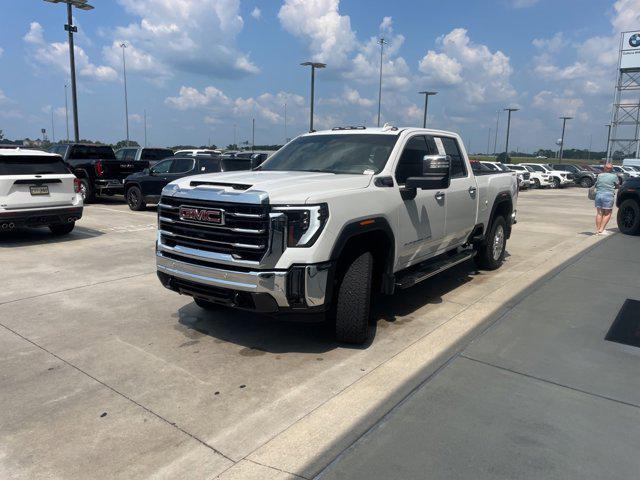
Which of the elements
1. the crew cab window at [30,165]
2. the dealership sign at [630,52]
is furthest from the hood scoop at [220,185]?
the dealership sign at [630,52]

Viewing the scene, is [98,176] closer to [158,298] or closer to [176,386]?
[158,298]

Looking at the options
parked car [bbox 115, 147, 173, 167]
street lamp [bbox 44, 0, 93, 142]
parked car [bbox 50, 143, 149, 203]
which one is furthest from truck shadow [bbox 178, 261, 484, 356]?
street lamp [bbox 44, 0, 93, 142]

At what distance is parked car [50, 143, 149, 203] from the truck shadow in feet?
40.2

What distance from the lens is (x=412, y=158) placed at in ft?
17.9

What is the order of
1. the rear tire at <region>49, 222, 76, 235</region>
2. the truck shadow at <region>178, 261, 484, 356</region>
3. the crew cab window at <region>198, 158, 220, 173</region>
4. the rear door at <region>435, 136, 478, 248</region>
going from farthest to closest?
the crew cab window at <region>198, 158, 220, 173</region>, the rear tire at <region>49, 222, 76, 235</region>, the rear door at <region>435, 136, 478, 248</region>, the truck shadow at <region>178, 261, 484, 356</region>

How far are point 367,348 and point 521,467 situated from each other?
6.32ft

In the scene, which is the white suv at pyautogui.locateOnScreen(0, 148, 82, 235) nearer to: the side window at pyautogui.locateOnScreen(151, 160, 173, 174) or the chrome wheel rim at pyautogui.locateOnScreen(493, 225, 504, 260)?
the side window at pyautogui.locateOnScreen(151, 160, 173, 174)

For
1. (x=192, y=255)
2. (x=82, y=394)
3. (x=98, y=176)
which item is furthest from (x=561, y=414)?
(x=98, y=176)

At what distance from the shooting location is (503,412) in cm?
348

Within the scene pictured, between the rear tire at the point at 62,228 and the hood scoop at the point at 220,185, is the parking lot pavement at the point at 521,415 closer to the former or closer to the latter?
the hood scoop at the point at 220,185

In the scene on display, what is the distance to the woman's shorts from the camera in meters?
11.7

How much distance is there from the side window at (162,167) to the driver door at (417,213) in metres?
10.8

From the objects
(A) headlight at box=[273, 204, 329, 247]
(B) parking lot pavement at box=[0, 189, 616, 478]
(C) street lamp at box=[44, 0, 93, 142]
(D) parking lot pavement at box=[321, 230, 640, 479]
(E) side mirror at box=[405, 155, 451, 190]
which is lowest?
(B) parking lot pavement at box=[0, 189, 616, 478]

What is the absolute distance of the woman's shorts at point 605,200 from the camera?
11.7 meters
